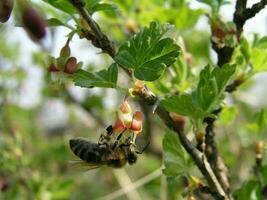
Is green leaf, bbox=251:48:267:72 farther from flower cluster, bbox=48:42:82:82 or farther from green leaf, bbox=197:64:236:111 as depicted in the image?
flower cluster, bbox=48:42:82:82

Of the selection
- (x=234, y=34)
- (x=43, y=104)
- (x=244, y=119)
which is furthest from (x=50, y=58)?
(x=43, y=104)

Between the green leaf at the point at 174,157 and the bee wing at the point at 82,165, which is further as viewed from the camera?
the bee wing at the point at 82,165

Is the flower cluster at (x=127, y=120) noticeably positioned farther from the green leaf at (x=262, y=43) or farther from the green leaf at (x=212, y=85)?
the green leaf at (x=262, y=43)

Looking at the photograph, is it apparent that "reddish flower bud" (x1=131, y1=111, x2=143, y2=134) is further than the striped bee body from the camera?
No

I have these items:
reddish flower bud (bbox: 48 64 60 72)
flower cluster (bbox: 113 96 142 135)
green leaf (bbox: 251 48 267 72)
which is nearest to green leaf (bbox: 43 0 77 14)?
reddish flower bud (bbox: 48 64 60 72)

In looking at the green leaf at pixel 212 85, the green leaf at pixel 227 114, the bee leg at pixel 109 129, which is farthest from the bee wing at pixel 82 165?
the green leaf at pixel 227 114

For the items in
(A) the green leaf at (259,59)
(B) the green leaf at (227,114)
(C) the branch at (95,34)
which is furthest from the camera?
(B) the green leaf at (227,114)

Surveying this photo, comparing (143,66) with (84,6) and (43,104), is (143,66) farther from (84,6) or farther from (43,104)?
(43,104)
